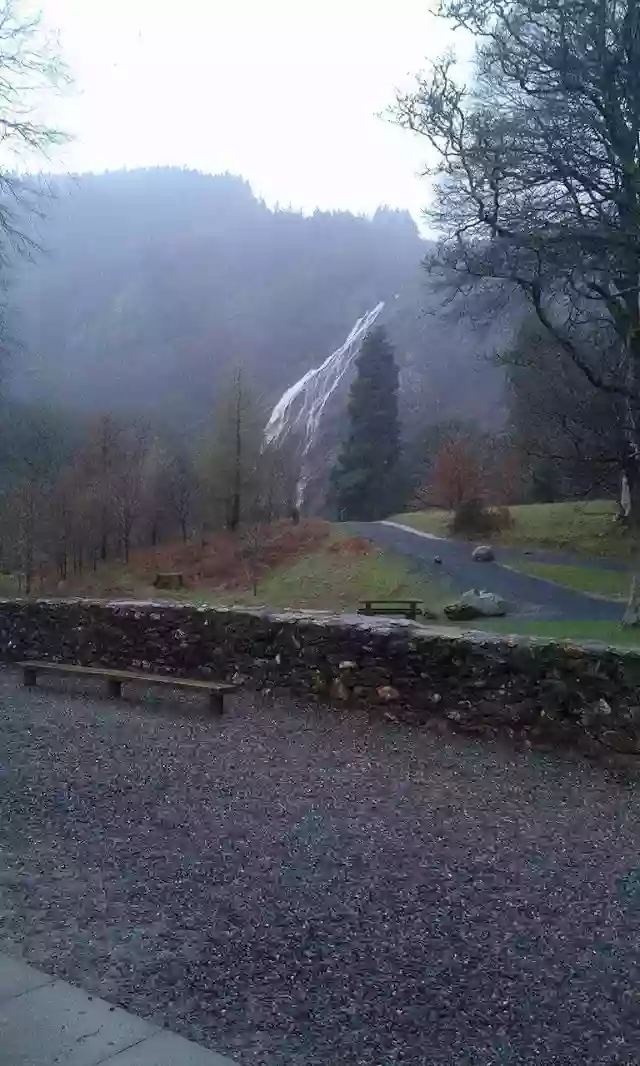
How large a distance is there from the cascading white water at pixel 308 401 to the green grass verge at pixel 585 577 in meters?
7.87

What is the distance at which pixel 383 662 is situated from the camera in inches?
271

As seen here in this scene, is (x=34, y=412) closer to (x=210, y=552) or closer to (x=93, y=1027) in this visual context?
(x=210, y=552)

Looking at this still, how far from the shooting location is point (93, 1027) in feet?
8.41

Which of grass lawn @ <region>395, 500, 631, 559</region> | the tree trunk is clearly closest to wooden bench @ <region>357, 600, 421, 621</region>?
the tree trunk

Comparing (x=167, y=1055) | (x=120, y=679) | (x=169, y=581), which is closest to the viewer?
(x=167, y=1055)

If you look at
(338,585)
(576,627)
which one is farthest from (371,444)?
(576,627)

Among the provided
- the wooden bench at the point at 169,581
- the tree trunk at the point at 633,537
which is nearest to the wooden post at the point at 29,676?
the wooden bench at the point at 169,581

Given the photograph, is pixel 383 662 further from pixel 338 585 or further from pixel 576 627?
pixel 338 585

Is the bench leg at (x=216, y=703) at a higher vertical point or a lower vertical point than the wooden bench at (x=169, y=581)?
lower

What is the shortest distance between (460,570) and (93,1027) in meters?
12.6

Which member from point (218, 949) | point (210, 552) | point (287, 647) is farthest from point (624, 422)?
point (218, 949)

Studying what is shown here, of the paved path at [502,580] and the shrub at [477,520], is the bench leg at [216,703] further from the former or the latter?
the shrub at [477,520]

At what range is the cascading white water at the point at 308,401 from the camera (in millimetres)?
25562

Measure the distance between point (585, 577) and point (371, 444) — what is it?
54.5ft
